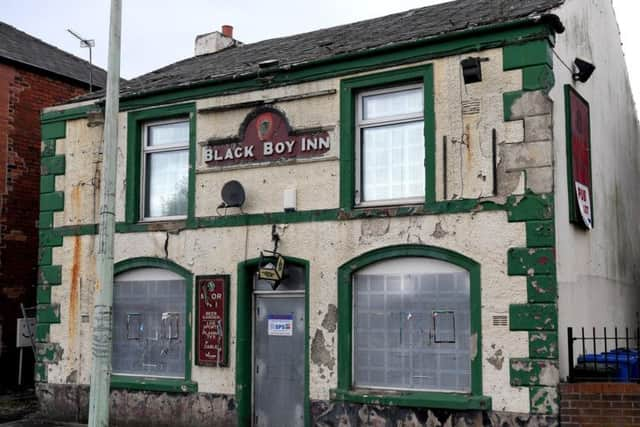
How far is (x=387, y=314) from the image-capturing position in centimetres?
1000

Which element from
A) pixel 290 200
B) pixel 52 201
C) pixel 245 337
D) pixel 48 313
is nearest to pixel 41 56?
pixel 52 201

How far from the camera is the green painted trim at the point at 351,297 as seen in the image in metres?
9.16

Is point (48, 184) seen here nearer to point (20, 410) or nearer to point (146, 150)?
point (146, 150)

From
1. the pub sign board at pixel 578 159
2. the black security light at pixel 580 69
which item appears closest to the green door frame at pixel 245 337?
the pub sign board at pixel 578 159

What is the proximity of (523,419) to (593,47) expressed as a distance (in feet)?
20.5

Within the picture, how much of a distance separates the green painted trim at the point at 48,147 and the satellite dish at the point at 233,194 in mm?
3791

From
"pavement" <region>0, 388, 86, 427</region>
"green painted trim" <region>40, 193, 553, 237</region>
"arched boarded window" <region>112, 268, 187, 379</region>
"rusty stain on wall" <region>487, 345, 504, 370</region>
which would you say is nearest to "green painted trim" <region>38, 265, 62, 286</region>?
"green painted trim" <region>40, 193, 553, 237</region>

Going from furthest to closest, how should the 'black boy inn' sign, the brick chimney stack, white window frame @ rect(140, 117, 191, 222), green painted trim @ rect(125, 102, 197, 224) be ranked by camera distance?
the brick chimney stack → white window frame @ rect(140, 117, 191, 222) → green painted trim @ rect(125, 102, 197, 224) → the 'black boy inn' sign

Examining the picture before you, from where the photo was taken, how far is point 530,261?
8922 millimetres

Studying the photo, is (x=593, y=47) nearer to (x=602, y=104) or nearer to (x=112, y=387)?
(x=602, y=104)

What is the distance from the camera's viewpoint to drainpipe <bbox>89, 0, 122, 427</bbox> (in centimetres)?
822

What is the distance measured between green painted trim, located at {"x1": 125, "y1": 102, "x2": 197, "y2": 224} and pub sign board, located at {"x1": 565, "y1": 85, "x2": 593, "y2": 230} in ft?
18.2

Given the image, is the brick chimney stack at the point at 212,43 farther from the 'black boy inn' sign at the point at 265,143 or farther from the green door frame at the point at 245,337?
the green door frame at the point at 245,337

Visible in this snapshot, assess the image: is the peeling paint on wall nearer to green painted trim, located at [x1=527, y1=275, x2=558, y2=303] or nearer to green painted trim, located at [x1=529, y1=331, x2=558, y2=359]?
green painted trim, located at [x1=529, y1=331, x2=558, y2=359]
